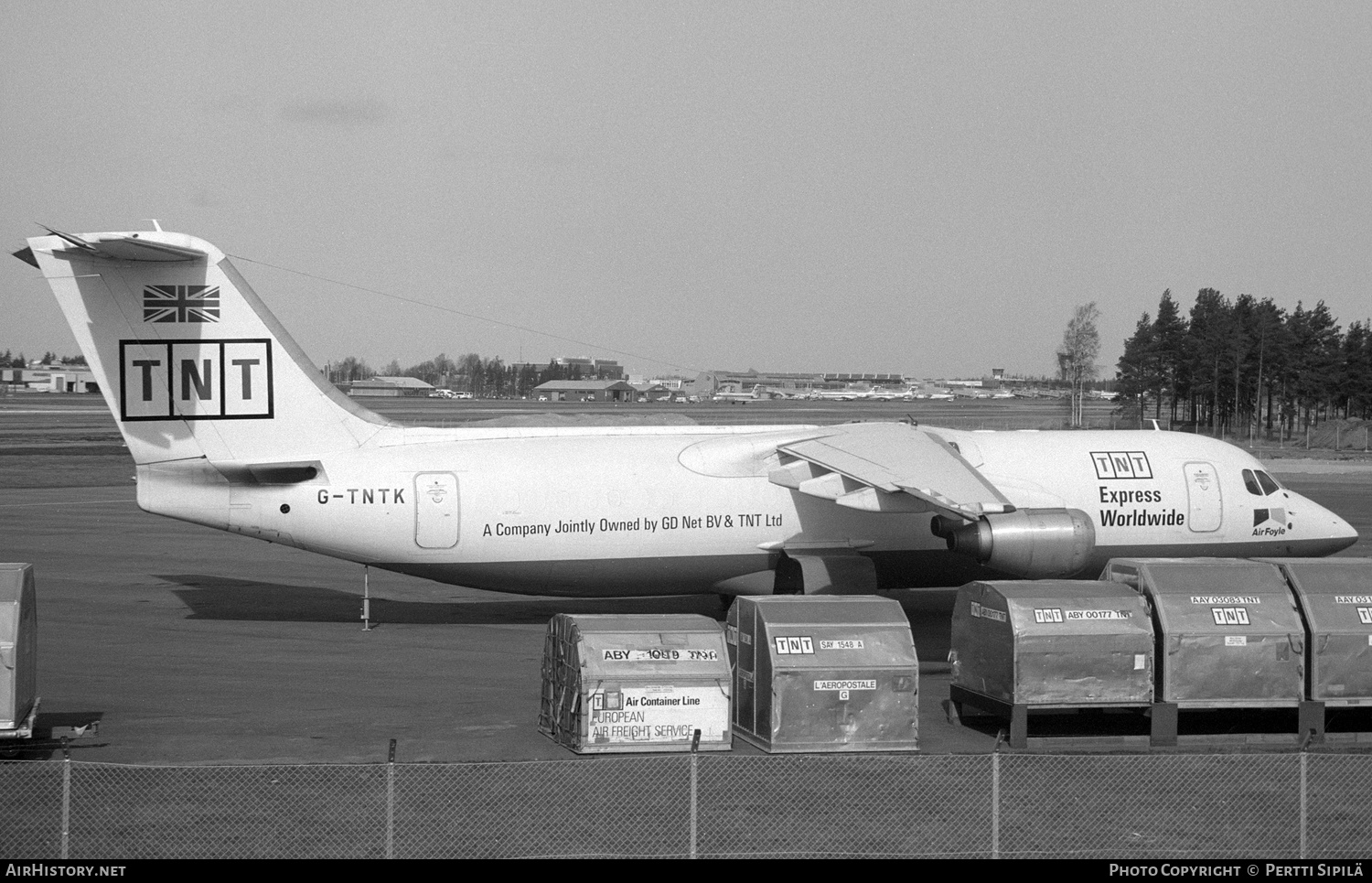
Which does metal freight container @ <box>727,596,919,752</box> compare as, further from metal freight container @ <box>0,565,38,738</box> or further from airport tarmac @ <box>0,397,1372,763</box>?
metal freight container @ <box>0,565,38,738</box>

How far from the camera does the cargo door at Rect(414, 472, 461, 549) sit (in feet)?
61.6

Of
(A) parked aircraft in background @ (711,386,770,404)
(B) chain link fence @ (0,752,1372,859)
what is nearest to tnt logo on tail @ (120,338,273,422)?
(B) chain link fence @ (0,752,1372,859)

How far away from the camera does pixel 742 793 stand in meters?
11.4

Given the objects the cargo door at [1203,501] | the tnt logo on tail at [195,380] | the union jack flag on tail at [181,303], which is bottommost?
the cargo door at [1203,501]

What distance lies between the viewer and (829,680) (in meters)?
12.7

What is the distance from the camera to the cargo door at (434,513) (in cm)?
1878

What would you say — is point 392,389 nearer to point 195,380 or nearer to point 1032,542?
point 195,380

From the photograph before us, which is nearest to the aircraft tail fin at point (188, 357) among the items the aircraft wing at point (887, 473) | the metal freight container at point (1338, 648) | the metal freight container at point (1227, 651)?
the aircraft wing at point (887, 473)

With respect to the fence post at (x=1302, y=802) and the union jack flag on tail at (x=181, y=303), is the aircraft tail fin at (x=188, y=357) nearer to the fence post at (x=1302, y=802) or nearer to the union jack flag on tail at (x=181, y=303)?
the union jack flag on tail at (x=181, y=303)

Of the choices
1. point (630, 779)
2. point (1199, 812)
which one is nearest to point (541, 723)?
point (630, 779)

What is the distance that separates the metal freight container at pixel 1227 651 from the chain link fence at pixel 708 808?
2.90 ft

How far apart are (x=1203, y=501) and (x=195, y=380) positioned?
15744 mm

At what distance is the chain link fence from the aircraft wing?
422 cm
